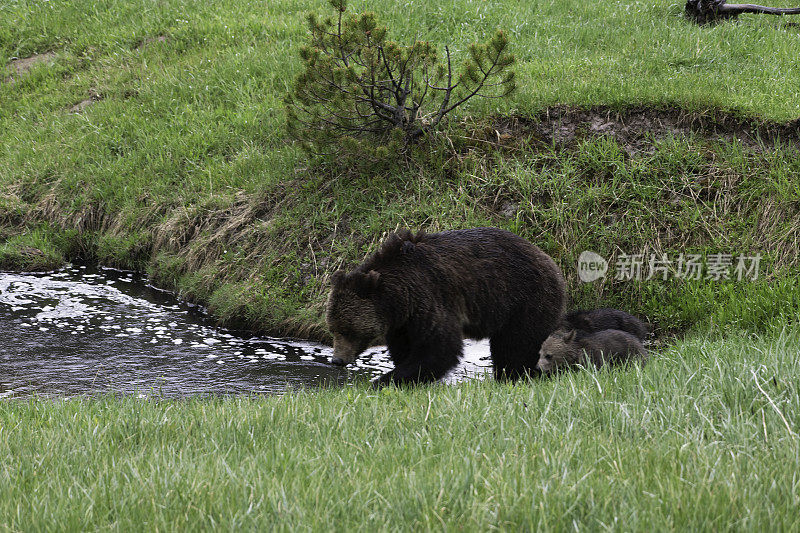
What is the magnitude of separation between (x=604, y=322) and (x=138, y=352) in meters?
4.95

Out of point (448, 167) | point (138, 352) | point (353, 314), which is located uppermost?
point (448, 167)

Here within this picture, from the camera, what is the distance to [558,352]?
22.2ft

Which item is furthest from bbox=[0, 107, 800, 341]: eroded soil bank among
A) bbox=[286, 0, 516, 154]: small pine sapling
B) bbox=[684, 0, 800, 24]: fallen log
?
bbox=[684, 0, 800, 24]: fallen log

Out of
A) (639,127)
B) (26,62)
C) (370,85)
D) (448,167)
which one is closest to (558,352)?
(448,167)

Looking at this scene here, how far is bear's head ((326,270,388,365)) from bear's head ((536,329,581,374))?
1429mm

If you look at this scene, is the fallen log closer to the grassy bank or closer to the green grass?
the grassy bank

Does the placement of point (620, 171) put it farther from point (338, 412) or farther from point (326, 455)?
point (326, 455)

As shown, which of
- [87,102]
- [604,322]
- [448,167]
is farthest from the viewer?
[87,102]

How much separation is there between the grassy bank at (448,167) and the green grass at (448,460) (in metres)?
3.41

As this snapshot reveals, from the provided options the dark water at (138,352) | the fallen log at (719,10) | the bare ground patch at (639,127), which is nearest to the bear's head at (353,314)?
Result: the dark water at (138,352)

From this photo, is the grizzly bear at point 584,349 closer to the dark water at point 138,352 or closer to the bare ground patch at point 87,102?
Result: the dark water at point 138,352

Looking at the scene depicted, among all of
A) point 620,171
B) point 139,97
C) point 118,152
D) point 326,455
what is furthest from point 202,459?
point 139,97

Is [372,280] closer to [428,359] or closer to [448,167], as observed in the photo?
[428,359]

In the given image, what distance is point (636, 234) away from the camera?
28.9 ft
